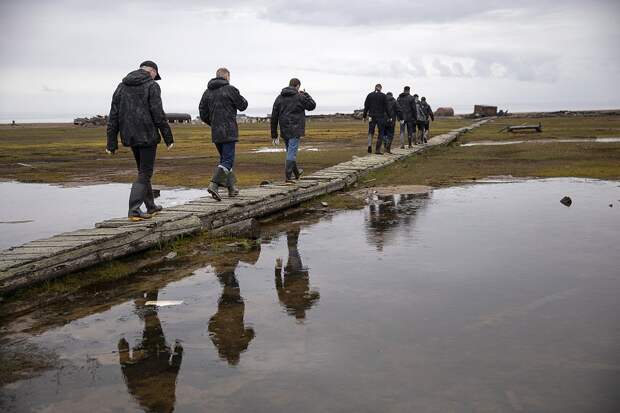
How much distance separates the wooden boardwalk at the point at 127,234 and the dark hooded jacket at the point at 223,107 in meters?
1.01

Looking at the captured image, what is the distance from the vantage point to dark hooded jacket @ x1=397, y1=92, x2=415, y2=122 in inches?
909

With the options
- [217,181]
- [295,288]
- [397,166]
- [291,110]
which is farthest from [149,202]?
[397,166]

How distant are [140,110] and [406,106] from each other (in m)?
16.1

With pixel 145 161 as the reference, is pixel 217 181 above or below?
below

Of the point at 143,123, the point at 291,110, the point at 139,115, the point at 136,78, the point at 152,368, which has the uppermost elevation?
the point at 136,78

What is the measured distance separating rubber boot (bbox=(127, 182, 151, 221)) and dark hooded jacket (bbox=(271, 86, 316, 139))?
15.4ft

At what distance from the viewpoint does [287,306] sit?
5359 millimetres

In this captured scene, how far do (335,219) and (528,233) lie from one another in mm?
2863

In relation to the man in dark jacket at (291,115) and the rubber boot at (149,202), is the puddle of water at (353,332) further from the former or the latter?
the man in dark jacket at (291,115)

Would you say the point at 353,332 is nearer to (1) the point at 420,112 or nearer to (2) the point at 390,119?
(2) the point at 390,119

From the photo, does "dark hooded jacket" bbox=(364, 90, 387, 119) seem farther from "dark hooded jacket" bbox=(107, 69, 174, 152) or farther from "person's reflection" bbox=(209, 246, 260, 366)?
"person's reflection" bbox=(209, 246, 260, 366)

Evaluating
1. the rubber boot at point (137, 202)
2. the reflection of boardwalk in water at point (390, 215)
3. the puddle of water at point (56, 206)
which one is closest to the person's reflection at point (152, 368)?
the rubber boot at point (137, 202)

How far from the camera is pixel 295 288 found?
5910 millimetres

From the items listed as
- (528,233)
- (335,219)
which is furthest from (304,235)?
(528,233)
